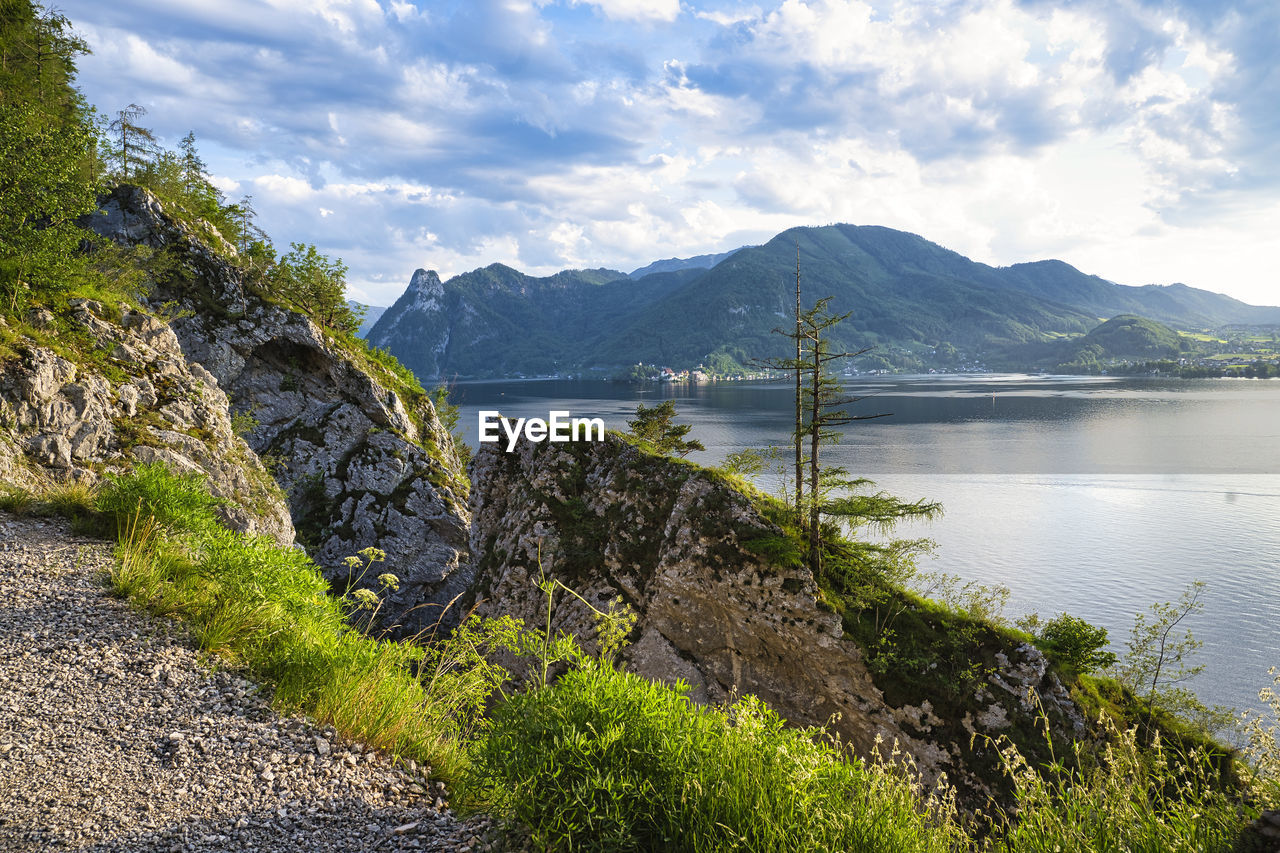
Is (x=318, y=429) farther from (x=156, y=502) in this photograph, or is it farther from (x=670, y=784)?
(x=670, y=784)

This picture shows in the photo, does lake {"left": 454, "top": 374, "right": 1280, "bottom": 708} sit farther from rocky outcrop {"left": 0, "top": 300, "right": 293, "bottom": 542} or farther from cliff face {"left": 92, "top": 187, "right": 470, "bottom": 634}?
rocky outcrop {"left": 0, "top": 300, "right": 293, "bottom": 542}

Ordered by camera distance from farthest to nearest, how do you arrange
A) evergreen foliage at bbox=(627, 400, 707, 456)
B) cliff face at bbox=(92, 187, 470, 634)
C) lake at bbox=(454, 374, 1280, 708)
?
lake at bbox=(454, 374, 1280, 708)
cliff face at bbox=(92, 187, 470, 634)
evergreen foliage at bbox=(627, 400, 707, 456)

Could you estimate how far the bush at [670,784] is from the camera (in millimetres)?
3086

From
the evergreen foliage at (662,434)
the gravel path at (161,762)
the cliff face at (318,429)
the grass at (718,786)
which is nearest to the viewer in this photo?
the grass at (718,786)

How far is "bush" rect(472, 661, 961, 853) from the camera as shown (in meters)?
3.09

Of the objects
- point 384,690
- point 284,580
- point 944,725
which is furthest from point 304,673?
point 944,725

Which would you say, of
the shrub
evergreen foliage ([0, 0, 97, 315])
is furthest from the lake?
evergreen foliage ([0, 0, 97, 315])

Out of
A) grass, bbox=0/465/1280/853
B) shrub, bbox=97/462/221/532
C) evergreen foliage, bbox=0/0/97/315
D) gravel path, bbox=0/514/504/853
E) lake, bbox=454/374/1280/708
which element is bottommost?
lake, bbox=454/374/1280/708

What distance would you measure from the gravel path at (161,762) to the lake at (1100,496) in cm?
3716

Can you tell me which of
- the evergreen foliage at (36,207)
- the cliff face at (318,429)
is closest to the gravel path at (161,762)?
the evergreen foliage at (36,207)

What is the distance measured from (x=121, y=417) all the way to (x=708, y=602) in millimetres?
15586

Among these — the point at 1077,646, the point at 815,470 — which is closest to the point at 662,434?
the point at 815,470

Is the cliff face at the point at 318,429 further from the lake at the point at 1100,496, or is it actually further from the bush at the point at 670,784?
the lake at the point at 1100,496

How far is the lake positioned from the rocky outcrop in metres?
34.7
